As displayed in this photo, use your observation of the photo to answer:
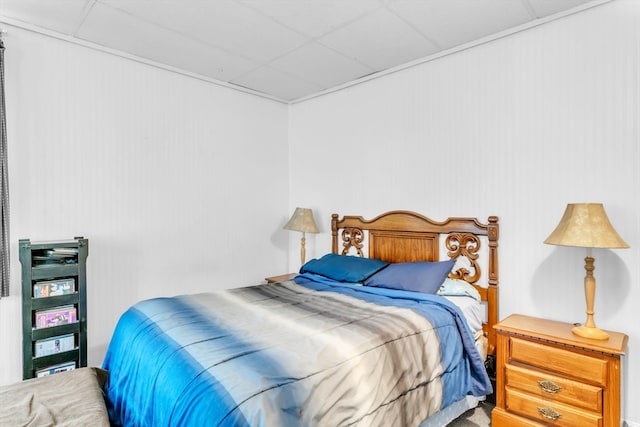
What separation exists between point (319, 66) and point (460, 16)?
1281 mm

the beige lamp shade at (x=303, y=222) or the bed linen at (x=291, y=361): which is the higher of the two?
the beige lamp shade at (x=303, y=222)

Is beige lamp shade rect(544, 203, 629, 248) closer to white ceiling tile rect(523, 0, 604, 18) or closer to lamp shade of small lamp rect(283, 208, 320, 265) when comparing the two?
white ceiling tile rect(523, 0, 604, 18)

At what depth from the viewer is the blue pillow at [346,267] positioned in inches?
115

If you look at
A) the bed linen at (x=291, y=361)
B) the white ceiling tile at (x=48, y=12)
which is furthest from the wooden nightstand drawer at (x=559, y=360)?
the white ceiling tile at (x=48, y=12)

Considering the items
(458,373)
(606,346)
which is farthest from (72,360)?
(606,346)

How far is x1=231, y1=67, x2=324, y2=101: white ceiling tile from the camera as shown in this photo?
3.38 metres

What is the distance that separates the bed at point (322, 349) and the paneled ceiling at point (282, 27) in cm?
144

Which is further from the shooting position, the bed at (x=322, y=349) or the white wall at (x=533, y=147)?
the white wall at (x=533, y=147)

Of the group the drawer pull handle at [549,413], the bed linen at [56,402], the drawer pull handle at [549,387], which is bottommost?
the drawer pull handle at [549,413]

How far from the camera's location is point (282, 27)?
2.52 meters

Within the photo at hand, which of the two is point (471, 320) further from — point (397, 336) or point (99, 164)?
point (99, 164)

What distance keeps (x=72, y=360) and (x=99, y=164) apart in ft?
4.89

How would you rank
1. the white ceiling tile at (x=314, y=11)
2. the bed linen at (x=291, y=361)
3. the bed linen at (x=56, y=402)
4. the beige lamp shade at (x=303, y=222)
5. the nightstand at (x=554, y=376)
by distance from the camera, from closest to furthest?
the bed linen at (x=291, y=361) < the bed linen at (x=56, y=402) < the nightstand at (x=554, y=376) < the white ceiling tile at (x=314, y=11) < the beige lamp shade at (x=303, y=222)

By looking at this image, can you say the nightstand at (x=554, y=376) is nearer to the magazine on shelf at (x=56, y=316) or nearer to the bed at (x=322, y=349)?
the bed at (x=322, y=349)
